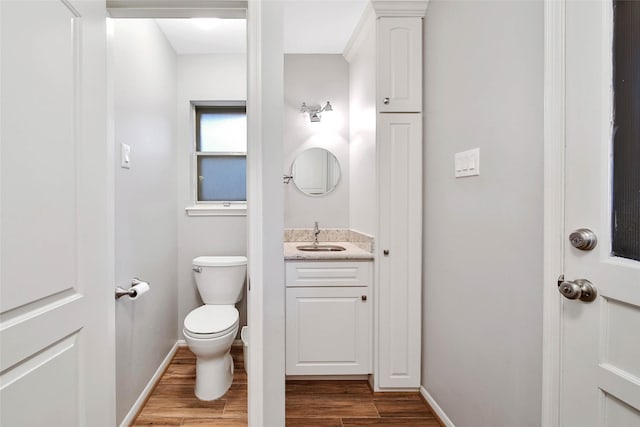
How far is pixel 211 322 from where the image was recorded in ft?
6.73

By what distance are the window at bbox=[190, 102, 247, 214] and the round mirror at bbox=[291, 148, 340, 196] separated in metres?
0.49

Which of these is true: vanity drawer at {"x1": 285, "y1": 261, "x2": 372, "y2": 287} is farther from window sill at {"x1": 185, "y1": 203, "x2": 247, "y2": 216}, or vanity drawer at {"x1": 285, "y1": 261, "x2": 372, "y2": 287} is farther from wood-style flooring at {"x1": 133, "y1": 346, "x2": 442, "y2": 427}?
window sill at {"x1": 185, "y1": 203, "x2": 247, "y2": 216}

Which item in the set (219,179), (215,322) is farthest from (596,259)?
(219,179)

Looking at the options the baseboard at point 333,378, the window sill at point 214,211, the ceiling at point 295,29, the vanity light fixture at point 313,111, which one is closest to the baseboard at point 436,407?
the baseboard at point 333,378

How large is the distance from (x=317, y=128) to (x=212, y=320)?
1746 millimetres

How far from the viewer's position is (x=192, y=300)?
2.70 metres

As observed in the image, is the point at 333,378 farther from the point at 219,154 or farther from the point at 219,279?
the point at 219,154

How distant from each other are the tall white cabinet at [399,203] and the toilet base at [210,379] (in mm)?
998

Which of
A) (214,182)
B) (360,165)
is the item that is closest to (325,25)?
(360,165)

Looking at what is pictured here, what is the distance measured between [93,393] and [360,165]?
202cm

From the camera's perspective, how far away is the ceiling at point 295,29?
6.97 feet

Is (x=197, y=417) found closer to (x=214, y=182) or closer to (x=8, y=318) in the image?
(x=8, y=318)

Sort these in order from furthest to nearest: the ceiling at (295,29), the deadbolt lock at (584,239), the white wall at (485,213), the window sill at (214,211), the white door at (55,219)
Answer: the window sill at (214,211), the ceiling at (295,29), the white wall at (485,213), the deadbolt lock at (584,239), the white door at (55,219)

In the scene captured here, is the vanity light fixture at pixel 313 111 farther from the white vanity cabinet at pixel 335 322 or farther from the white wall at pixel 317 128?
the white vanity cabinet at pixel 335 322
